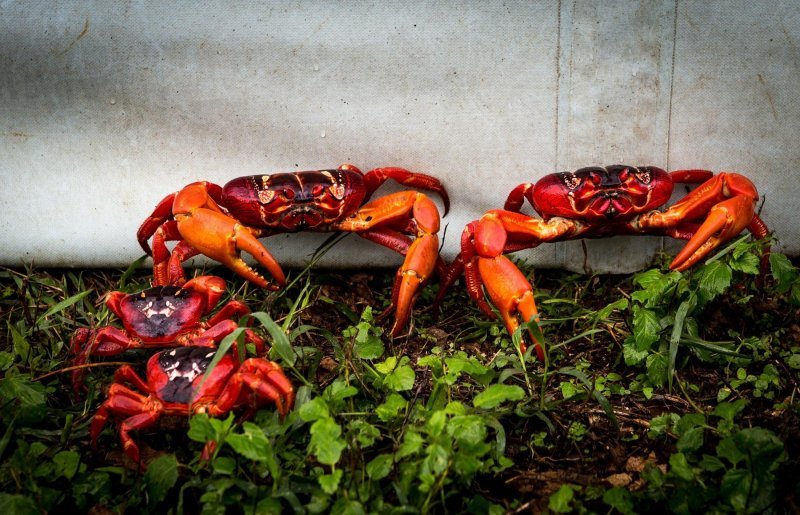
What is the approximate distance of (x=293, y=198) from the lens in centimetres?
381

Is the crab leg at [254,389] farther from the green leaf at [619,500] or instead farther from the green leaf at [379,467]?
the green leaf at [619,500]

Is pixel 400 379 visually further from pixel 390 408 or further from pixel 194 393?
pixel 194 393

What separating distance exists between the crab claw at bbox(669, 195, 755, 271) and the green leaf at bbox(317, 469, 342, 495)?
194 centimetres

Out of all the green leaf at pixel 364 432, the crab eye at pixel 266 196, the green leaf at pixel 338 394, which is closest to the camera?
the green leaf at pixel 364 432

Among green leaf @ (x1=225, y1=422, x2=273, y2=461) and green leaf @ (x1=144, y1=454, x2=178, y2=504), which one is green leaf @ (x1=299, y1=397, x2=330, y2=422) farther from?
green leaf @ (x1=144, y1=454, x2=178, y2=504)

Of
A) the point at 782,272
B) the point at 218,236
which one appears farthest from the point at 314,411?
the point at 782,272

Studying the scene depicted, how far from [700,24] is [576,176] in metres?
1.02

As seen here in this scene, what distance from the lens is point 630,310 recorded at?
376 centimetres

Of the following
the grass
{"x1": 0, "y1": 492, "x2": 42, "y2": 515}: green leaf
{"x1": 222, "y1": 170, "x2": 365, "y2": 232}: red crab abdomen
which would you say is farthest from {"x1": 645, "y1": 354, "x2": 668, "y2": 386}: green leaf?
Result: {"x1": 0, "y1": 492, "x2": 42, "y2": 515}: green leaf

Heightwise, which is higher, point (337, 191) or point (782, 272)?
point (337, 191)

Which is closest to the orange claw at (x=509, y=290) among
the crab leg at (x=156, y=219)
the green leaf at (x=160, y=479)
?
the green leaf at (x=160, y=479)

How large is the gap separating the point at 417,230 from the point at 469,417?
138cm

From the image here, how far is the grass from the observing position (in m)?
2.53

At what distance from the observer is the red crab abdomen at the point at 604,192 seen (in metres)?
3.70
